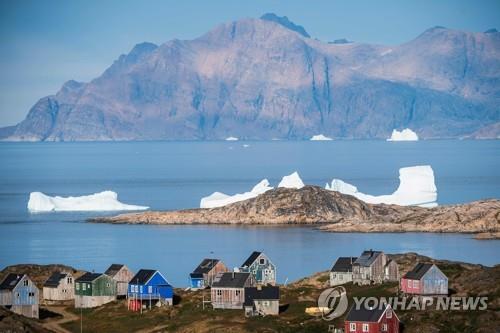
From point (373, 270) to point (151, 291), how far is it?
50.2 feet

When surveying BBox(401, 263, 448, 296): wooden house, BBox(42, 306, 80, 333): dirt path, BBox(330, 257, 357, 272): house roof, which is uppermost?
BBox(330, 257, 357, 272): house roof

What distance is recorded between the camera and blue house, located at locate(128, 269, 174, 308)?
75.2 m

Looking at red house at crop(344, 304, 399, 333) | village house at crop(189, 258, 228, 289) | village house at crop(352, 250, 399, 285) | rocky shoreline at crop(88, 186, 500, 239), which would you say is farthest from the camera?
rocky shoreline at crop(88, 186, 500, 239)

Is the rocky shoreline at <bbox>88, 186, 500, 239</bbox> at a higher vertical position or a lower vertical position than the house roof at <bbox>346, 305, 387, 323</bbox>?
higher

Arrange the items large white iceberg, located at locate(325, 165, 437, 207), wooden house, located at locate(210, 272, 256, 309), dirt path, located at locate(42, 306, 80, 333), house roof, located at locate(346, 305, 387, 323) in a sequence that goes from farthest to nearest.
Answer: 1. large white iceberg, located at locate(325, 165, 437, 207)
2. wooden house, located at locate(210, 272, 256, 309)
3. dirt path, located at locate(42, 306, 80, 333)
4. house roof, located at locate(346, 305, 387, 323)

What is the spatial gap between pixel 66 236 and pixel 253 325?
66.6 meters

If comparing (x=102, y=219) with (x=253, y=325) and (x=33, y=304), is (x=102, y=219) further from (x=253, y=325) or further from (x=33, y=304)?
(x=253, y=325)

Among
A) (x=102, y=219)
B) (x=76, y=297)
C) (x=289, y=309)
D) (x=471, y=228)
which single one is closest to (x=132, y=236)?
(x=102, y=219)

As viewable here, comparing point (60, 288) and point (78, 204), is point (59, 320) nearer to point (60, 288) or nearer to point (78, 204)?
point (60, 288)

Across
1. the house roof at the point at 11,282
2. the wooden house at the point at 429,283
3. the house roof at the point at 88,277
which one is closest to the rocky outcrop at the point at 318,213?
the house roof at the point at 88,277

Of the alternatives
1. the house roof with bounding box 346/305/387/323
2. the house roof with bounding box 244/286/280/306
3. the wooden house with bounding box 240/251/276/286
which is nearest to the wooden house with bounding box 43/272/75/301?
the wooden house with bounding box 240/251/276/286

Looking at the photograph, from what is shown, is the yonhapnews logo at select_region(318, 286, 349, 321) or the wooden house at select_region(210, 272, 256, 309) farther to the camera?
the wooden house at select_region(210, 272, 256, 309)

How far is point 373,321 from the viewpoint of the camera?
59406 mm

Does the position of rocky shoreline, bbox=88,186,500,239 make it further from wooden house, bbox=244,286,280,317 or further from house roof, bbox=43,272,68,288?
wooden house, bbox=244,286,280,317
